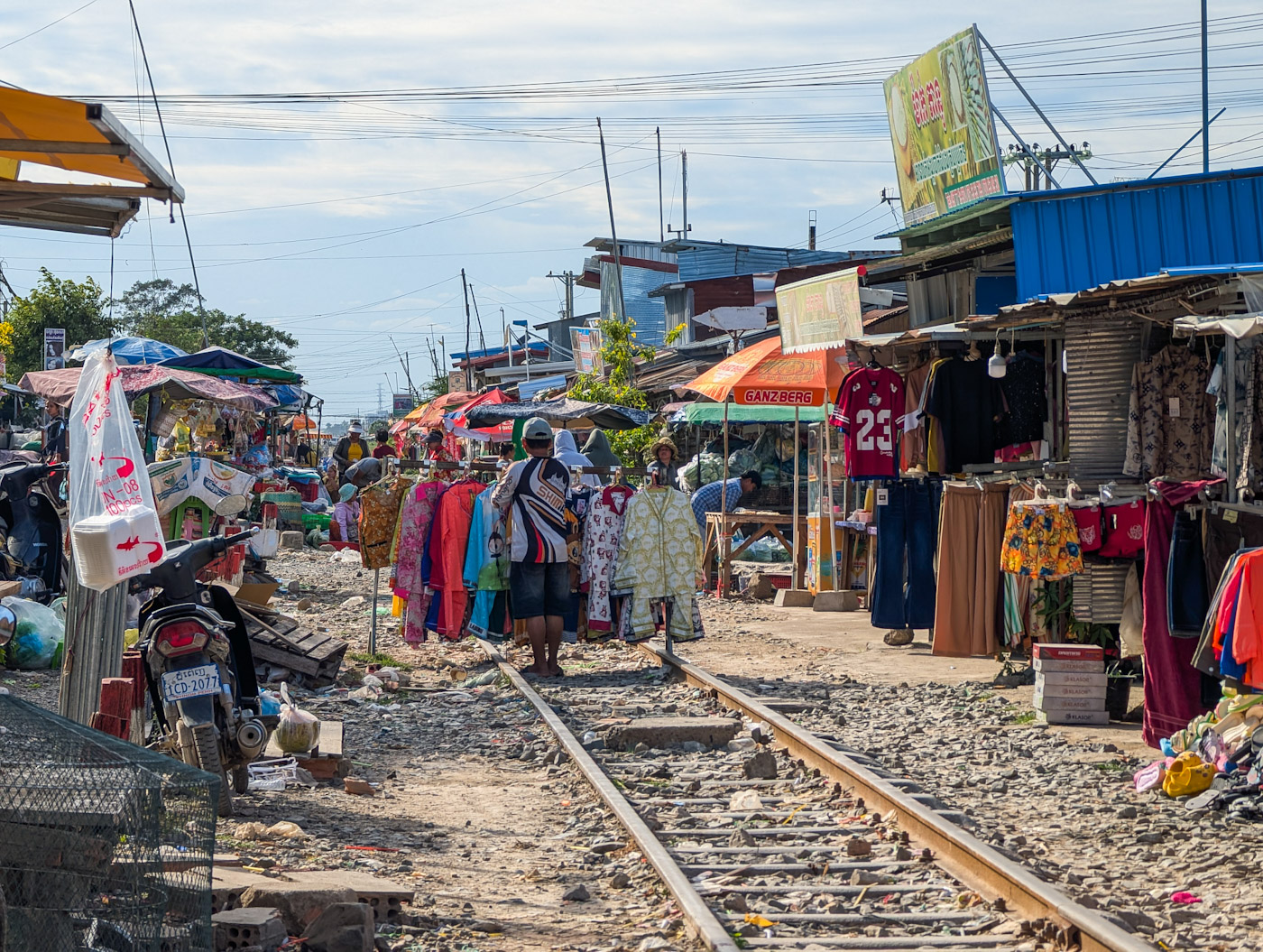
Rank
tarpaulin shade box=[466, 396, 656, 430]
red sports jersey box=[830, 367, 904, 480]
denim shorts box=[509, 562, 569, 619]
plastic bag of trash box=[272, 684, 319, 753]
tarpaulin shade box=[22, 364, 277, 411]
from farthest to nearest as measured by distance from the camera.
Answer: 1. tarpaulin shade box=[466, 396, 656, 430]
2. tarpaulin shade box=[22, 364, 277, 411]
3. red sports jersey box=[830, 367, 904, 480]
4. denim shorts box=[509, 562, 569, 619]
5. plastic bag of trash box=[272, 684, 319, 753]

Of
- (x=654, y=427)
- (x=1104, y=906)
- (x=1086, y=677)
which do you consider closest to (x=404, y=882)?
(x=1104, y=906)

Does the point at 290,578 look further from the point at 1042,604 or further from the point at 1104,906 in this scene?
the point at 1104,906

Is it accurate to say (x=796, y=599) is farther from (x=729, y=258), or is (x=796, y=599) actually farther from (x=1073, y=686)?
(x=729, y=258)

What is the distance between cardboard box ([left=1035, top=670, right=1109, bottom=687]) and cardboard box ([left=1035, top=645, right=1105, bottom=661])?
11 centimetres

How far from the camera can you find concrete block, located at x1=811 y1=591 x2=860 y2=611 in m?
18.0

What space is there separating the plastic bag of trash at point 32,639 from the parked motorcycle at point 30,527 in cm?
133

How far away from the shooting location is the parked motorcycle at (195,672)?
6.88 metres

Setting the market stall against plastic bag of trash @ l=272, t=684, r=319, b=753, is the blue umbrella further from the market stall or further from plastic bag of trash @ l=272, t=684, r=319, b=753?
plastic bag of trash @ l=272, t=684, r=319, b=753

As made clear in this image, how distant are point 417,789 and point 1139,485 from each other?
519cm

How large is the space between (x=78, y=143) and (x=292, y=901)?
10.4 feet

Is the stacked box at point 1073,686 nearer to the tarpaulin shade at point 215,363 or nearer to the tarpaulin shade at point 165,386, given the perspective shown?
the tarpaulin shade at point 165,386

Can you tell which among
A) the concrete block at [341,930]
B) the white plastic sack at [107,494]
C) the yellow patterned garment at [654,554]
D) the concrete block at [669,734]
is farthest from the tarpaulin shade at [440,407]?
the concrete block at [341,930]

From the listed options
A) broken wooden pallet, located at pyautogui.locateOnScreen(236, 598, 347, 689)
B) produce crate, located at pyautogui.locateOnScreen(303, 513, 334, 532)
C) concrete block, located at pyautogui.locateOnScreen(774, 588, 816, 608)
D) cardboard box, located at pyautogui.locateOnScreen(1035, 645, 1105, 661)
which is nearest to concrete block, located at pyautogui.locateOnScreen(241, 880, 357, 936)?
cardboard box, located at pyautogui.locateOnScreen(1035, 645, 1105, 661)

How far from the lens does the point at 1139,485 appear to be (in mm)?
9906
